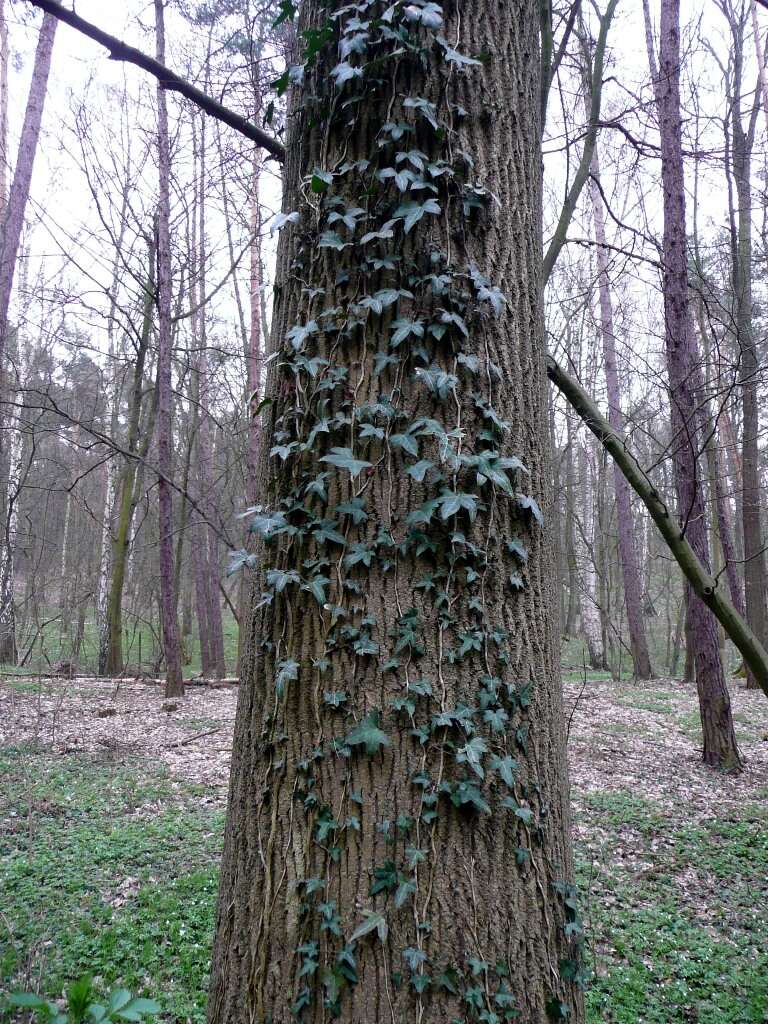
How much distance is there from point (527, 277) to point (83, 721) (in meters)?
8.63

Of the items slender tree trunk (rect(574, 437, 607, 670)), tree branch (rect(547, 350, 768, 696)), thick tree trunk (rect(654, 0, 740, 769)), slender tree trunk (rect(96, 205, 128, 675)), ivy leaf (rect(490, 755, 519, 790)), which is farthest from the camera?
slender tree trunk (rect(574, 437, 607, 670))

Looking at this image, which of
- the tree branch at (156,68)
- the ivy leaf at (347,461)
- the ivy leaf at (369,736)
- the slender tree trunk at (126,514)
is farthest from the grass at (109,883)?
the slender tree trunk at (126,514)

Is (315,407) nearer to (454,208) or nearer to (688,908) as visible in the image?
(454,208)

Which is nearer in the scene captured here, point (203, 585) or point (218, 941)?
point (218, 941)

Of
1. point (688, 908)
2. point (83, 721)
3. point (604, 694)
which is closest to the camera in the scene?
point (688, 908)

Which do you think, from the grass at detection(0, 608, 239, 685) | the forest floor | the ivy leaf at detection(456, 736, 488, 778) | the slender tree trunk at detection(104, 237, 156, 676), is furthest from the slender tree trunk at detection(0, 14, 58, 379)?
the ivy leaf at detection(456, 736, 488, 778)

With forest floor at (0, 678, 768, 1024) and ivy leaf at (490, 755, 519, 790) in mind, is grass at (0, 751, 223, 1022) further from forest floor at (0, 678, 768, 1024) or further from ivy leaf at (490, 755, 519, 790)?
ivy leaf at (490, 755, 519, 790)

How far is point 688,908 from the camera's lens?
4.23 metres

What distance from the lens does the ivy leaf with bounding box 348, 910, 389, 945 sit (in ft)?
4.50

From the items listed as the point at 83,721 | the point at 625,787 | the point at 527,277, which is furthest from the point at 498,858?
the point at 83,721

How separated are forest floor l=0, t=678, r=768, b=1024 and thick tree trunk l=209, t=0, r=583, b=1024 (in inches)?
77.7

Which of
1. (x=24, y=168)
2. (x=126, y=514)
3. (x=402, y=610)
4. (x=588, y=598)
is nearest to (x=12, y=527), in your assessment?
(x=126, y=514)

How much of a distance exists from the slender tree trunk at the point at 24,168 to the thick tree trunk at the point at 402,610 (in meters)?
10.6

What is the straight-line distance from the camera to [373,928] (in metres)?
1.37
